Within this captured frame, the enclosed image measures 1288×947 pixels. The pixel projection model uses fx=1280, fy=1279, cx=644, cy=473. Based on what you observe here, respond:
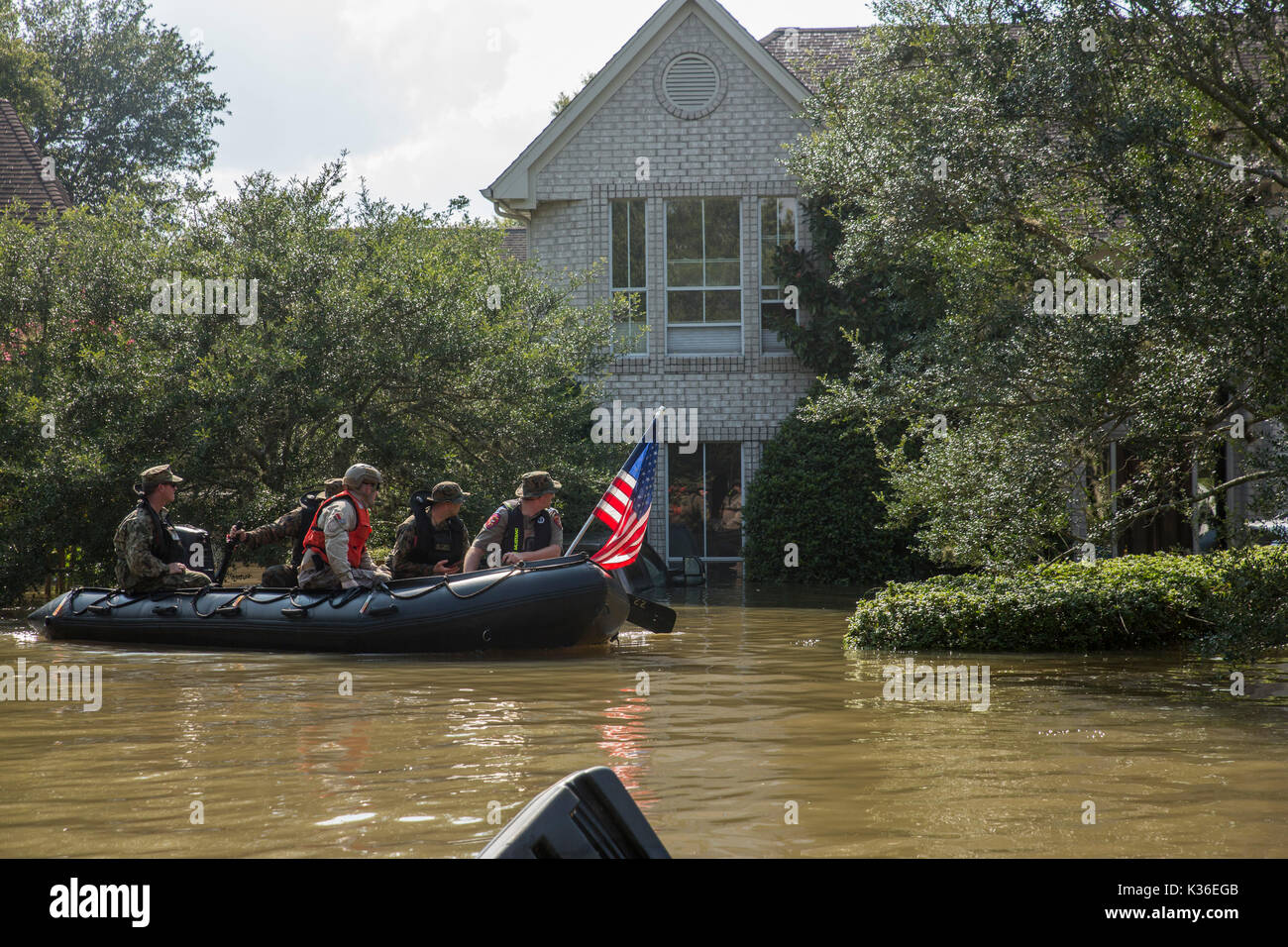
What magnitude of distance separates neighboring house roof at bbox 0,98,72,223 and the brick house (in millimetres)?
9520

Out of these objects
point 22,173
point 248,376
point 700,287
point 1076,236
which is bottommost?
point 248,376

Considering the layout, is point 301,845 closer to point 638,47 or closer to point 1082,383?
point 1082,383

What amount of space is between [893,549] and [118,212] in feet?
39.8

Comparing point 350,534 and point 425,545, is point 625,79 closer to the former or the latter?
point 425,545

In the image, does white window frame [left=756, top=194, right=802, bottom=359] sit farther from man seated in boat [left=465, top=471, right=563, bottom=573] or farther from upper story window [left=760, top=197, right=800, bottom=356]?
man seated in boat [left=465, top=471, right=563, bottom=573]

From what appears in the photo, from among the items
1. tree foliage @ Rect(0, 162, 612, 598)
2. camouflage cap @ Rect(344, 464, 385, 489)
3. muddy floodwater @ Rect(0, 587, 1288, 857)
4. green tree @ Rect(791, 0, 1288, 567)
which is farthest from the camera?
tree foliage @ Rect(0, 162, 612, 598)

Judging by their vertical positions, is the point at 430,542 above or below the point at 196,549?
above

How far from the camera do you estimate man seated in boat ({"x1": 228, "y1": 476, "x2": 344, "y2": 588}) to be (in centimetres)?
1227

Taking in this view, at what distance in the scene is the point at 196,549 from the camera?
13508 millimetres

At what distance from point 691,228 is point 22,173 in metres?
13.7

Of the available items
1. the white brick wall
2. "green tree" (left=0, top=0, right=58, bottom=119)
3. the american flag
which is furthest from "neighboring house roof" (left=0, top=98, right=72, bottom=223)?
the american flag

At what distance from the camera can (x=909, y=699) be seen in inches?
340

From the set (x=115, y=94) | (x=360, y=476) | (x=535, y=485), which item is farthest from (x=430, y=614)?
(x=115, y=94)

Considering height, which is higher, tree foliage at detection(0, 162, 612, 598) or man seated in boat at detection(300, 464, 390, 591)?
tree foliage at detection(0, 162, 612, 598)
